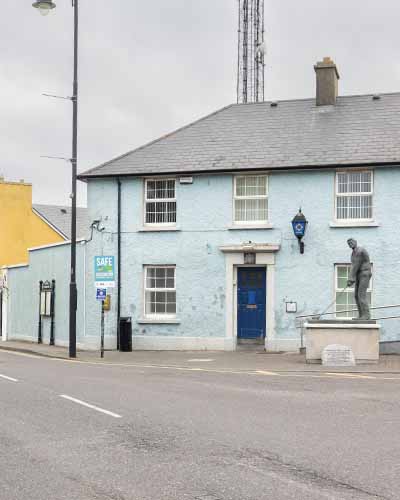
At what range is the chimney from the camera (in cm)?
2869

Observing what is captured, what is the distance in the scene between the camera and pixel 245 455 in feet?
28.4

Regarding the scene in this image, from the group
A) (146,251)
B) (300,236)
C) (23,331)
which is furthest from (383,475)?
(23,331)

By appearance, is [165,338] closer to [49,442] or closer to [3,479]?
[49,442]

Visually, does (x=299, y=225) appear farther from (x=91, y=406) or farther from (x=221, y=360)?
(x=91, y=406)

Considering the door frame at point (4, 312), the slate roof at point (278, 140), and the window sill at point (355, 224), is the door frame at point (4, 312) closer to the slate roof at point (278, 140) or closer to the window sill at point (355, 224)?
the slate roof at point (278, 140)

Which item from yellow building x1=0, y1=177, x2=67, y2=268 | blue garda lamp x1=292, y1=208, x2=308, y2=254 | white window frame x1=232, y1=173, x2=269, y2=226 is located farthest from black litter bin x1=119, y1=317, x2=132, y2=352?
yellow building x1=0, y1=177, x2=67, y2=268

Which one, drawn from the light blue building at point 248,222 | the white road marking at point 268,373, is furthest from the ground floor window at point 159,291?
the white road marking at point 268,373

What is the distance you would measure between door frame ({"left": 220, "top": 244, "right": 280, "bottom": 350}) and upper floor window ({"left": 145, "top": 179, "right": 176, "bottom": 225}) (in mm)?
2302

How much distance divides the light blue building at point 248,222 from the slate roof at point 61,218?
73.7 feet

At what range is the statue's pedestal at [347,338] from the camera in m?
20.5

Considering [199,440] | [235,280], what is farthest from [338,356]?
[199,440]

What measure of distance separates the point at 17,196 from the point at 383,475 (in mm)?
42748

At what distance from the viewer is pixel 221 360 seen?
75.1 feet

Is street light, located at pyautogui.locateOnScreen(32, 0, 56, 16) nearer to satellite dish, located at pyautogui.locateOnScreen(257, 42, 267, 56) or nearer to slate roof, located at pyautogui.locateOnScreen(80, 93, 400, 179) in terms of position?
slate roof, located at pyautogui.locateOnScreen(80, 93, 400, 179)
